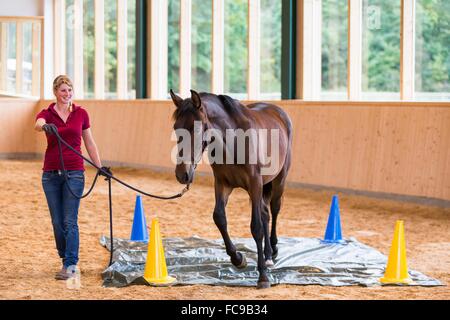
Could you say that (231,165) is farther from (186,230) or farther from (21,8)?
(21,8)

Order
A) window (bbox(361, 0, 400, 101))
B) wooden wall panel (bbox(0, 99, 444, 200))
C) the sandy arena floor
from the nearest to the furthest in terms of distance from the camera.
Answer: the sandy arena floor, wooden wall panel (bbox(0, 99, 444, 200)), window (bbox(361, 0, 400, 101))

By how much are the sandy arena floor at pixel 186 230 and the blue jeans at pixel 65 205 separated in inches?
10.3

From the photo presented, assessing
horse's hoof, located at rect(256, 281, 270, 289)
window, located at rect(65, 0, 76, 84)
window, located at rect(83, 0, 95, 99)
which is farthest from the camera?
window, located at rect(65, 0, 76, 84)

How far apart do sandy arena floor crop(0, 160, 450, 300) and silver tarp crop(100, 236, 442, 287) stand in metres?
0.16

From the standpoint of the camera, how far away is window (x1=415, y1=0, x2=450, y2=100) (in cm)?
1068

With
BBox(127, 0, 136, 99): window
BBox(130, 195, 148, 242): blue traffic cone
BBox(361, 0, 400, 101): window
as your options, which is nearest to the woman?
BBox(130, 195, 148, 242): blue traffic cone

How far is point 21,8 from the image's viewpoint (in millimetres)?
18797

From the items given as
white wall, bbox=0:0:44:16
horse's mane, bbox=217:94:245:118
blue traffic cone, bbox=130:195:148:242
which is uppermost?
white wall, bbox=0:0:44:16

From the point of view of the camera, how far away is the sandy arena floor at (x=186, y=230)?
5.90 metres

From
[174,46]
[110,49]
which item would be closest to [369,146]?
[174,46]

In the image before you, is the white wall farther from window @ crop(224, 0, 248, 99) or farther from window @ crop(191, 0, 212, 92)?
window @ crop(224, 0, 248, 99)

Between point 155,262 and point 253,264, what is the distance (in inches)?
40.3
